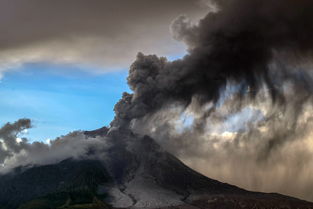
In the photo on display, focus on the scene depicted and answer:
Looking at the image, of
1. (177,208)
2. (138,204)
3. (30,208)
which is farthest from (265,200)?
(30,208)

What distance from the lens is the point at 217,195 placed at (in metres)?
197

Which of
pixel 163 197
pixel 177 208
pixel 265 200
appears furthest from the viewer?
pixel 163 197

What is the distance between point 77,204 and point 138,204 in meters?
30.3

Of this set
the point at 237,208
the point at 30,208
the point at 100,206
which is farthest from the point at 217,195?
the point at 30,208

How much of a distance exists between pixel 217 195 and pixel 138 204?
4204 cm

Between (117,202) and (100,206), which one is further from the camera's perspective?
(117,202)

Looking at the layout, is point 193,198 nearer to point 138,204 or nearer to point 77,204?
point 138,204

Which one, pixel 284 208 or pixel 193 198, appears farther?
pixel 193 198

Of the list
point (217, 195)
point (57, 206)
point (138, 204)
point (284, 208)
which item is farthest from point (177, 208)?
point (57, 206)

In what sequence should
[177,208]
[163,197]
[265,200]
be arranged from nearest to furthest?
[177,208]
[265,200]
[163,197]

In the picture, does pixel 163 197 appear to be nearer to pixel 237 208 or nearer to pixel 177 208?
pixel 177 208

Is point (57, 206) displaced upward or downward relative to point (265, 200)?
downward

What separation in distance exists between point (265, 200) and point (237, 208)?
18074 millimetres

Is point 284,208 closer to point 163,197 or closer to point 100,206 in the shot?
point 163,197
